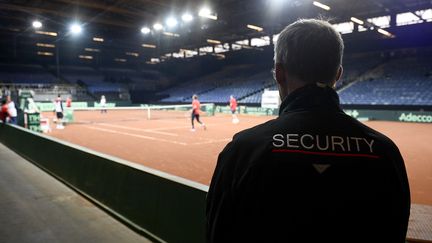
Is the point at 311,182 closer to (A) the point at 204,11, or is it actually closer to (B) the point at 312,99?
(B) the point at 312,99

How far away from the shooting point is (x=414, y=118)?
2239 cm

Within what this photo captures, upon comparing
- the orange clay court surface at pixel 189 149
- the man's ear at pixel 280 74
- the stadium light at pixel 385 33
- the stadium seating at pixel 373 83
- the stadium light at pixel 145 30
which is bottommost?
the orange clay court surface at pixel 189 149

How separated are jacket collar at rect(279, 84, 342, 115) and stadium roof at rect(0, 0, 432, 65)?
22.9 meters

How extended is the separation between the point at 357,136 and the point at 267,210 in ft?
1.37

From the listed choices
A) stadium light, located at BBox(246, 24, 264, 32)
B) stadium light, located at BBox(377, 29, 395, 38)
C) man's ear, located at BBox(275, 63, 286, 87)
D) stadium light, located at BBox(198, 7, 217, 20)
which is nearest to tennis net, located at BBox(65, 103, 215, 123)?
stadium light, located at BBox(198, 7, 217, 20)

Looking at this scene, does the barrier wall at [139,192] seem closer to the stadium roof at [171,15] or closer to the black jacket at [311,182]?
the black jacket at [311,182]

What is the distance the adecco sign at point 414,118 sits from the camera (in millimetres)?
21766

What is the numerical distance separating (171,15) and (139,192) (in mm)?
23908

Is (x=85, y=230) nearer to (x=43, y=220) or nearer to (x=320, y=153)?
(x=43, y=220)

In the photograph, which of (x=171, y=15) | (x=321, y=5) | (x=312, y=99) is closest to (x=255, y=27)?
(x=171, y=15)

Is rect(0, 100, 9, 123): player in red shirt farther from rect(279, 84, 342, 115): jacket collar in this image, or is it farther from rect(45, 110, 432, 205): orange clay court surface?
rect(279, 84, 342, 115): jacket collar

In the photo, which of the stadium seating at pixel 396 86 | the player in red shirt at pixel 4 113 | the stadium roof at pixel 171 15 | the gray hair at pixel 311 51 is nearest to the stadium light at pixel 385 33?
the stadium roof at pixel 171 15

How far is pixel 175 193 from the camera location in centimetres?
447

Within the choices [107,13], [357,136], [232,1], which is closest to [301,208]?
[357,136]
